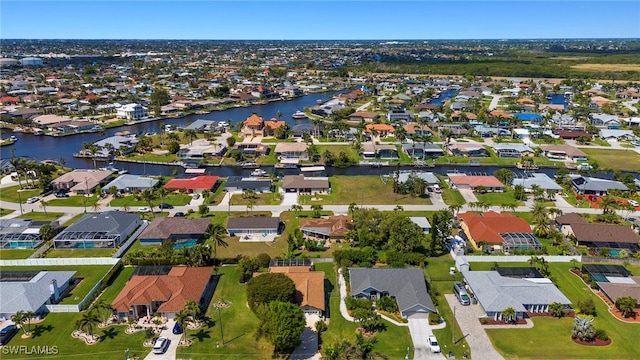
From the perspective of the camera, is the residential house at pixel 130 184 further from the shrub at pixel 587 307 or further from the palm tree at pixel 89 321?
the shrub at pixel 587 307

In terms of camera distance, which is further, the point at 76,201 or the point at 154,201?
the point at 76,201

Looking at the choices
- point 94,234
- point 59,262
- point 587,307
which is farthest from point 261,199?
point 587,307

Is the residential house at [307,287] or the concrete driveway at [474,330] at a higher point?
the residential house at [307,287]

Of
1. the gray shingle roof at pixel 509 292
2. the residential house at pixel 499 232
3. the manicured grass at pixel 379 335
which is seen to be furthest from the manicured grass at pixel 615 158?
the manicured grass at pixel 379 335

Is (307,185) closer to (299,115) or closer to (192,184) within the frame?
(192,184)

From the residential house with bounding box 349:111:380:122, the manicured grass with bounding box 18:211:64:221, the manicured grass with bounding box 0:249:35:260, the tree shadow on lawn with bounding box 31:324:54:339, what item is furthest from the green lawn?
the residential house with bounding box 349:111:380:122

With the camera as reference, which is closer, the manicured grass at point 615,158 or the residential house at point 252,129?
the manicured grass at point 615,158
